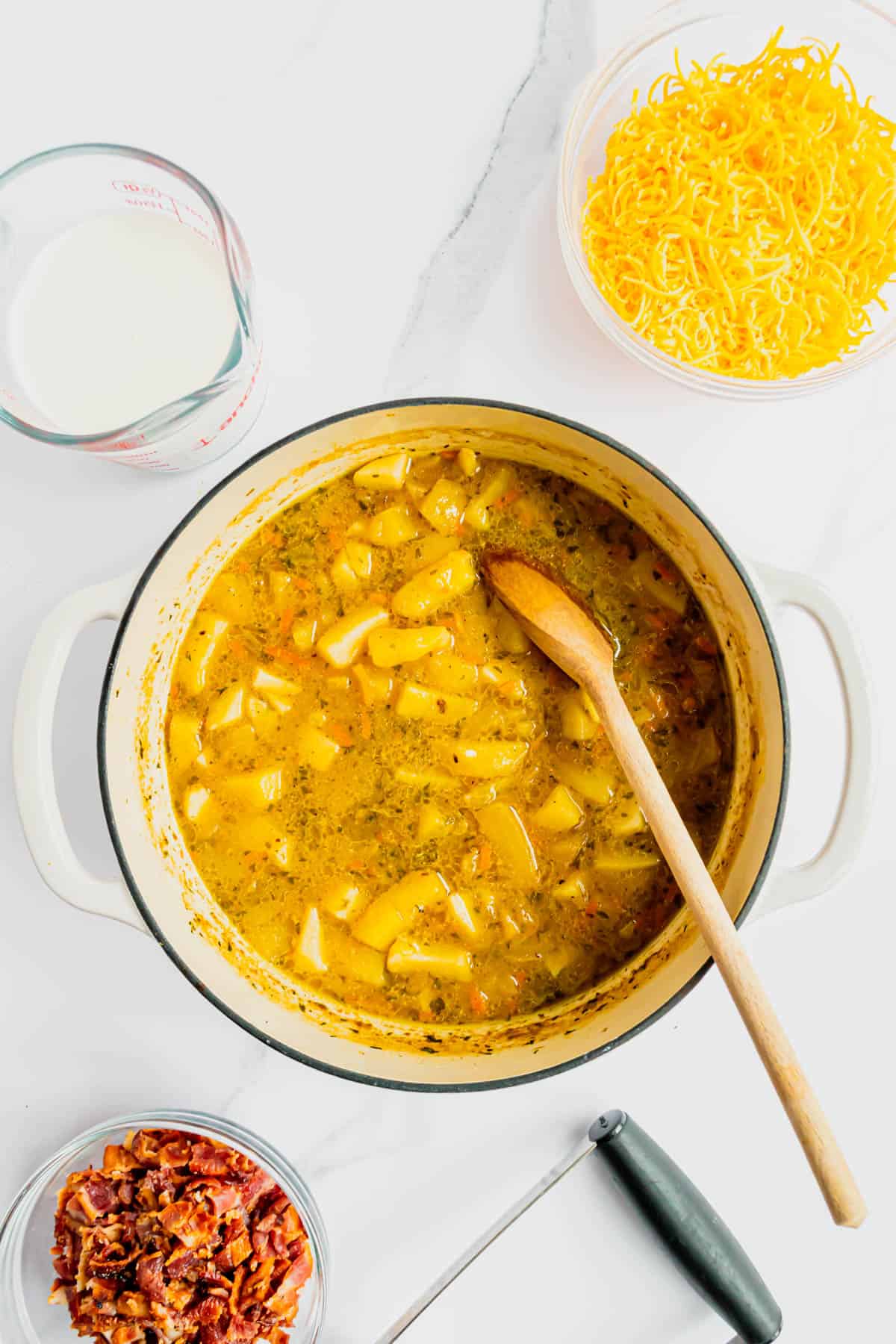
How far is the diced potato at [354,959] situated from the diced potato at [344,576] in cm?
61

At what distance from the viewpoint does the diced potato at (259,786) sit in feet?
6.17

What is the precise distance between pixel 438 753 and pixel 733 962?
61cm

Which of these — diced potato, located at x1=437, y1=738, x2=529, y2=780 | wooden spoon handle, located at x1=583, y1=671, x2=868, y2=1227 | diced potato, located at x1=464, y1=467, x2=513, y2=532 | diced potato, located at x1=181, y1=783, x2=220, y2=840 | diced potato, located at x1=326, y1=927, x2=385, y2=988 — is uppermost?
diced potato, located at x1=464, y1=467, x2=513, y2=532

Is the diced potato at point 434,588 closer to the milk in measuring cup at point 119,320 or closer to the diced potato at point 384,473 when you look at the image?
the diced potato at point 384,473

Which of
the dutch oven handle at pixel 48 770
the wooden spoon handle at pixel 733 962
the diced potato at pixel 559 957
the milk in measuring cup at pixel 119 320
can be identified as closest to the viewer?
the wooden spoon handle at pixel 733 962

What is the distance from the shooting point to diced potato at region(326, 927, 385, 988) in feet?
6.27

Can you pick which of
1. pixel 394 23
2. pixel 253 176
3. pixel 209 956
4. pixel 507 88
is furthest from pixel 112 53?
pixel 209 956

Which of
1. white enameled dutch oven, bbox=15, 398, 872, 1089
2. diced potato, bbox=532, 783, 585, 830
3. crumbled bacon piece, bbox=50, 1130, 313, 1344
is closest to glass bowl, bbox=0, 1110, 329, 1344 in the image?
crumbled bacon piece, bbox=50, 1130, 313, 1344

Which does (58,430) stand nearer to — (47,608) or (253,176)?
(47,608)

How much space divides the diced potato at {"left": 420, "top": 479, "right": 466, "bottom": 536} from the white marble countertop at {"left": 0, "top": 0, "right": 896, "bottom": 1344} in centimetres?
20

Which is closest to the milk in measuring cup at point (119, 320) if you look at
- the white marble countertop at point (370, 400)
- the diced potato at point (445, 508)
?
the white marble countertop at point (370, 400)

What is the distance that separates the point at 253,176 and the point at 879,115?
3.86 feet

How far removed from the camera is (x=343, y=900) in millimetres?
1892

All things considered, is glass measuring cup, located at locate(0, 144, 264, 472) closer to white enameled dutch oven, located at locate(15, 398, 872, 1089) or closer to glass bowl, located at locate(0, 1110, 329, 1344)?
white enameled dutch oven, located at locate(15, 398, 872, 1089)
